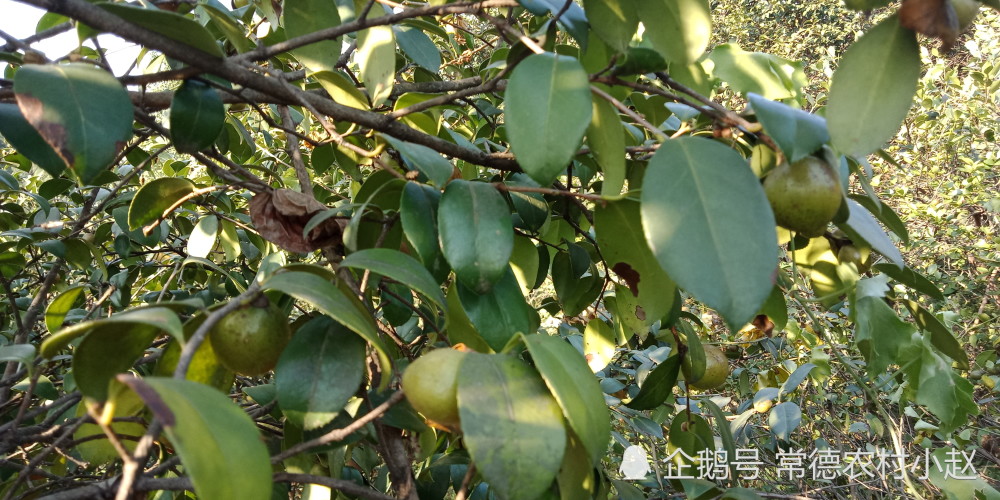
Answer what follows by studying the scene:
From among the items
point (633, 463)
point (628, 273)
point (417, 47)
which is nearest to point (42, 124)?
point (628, 273)

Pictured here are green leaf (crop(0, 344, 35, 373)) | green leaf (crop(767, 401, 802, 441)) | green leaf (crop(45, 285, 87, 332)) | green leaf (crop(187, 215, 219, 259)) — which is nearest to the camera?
green leaf (crop(0, 344, 35, 373))

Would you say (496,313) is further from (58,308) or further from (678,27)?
(58,308)

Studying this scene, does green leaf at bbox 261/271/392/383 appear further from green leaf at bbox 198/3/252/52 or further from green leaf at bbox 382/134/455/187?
green leaf at bbox 198/3/252/52

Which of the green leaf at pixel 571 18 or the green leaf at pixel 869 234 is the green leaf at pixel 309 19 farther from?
the green leaf at pixel 869 234

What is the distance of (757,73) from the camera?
0.79 m

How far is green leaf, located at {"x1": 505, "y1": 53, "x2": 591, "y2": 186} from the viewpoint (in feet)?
1.53

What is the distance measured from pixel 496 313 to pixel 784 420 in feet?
3.82

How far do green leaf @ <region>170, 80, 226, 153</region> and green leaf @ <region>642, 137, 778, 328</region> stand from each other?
1.34 feet

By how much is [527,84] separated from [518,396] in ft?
0.74

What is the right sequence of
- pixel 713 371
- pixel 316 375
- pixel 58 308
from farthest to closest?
pixel 713 371, pixel 58 308, pixel 316 375

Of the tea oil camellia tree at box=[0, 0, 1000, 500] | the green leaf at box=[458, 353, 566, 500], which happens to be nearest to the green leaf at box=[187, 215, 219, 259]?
the tea oil camellia tree at box=[0, 0, 1000, 500]

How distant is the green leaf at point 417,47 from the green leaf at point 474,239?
18.2 inches

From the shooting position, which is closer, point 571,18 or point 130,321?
point 130,321

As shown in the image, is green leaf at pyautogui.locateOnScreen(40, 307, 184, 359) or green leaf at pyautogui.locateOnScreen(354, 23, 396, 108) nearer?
green leaf at pyautogui.locateOnScreen(40, 307, 184, 359)
